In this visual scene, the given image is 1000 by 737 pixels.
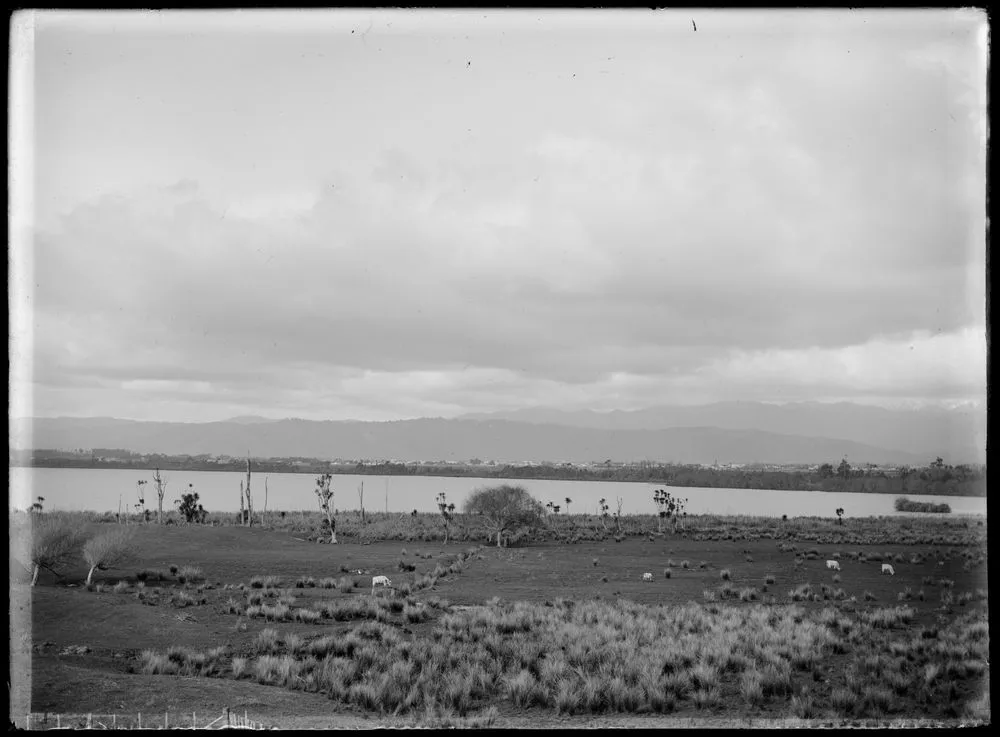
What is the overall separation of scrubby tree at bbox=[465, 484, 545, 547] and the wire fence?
803 inches

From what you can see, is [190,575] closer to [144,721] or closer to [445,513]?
[144,721]

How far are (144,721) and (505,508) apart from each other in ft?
70.5

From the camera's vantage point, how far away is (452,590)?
1484 centimetres

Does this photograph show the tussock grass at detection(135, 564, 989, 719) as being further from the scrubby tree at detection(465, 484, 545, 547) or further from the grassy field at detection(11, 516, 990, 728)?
the scrubby tree at detection(465, 484, 545, 547)

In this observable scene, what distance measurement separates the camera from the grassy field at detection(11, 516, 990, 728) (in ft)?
22.2

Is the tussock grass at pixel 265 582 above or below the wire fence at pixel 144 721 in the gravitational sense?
below

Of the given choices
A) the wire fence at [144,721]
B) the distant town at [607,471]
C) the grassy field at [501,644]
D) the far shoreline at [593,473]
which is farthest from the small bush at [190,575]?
the far shoreline at [593,473]

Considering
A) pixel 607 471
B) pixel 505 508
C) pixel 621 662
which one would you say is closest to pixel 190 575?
pixel 621 662

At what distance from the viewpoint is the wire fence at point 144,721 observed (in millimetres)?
5805

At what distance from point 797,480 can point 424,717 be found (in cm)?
10328

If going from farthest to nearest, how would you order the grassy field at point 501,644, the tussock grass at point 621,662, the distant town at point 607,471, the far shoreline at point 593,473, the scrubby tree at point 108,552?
the far shoreline at point 593,473 → the distant town at point 607,471 → the scrubby tree at point 108,552 → the tussock grass at point 621,662 → the grassy field at point 501,644

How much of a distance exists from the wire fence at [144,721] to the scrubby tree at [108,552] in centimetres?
791

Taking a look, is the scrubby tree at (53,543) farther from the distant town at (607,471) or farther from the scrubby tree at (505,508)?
the distant town at (607,471)

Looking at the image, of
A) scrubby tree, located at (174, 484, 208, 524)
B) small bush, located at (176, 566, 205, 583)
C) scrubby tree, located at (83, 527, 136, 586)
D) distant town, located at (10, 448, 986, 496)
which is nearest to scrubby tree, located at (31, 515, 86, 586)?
scrubby tree, located at (83, 527, 136, 586)
